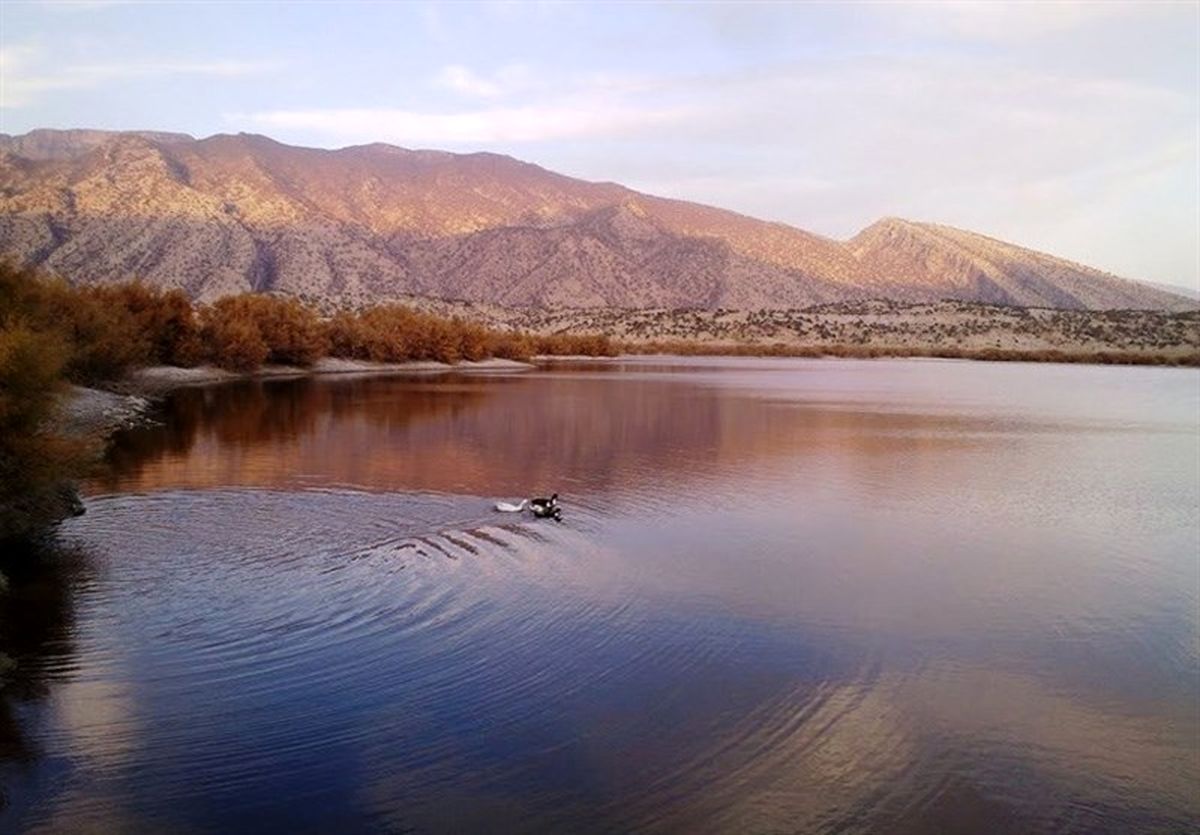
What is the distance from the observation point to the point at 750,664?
9.57m

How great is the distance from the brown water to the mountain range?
74623 mm

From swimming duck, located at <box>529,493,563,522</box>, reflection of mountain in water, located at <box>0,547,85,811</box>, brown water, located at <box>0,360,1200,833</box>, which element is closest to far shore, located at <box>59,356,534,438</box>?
reflection of mountain in water, located at <box>0,547,85,811</box>

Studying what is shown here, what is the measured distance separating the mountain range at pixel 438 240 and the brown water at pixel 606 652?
74.6 metres

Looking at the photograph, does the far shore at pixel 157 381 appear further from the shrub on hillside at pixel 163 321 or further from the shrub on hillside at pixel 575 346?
the shrub on hillside at pixel 575 346

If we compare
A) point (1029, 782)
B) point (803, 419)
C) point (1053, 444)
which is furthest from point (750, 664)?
point (803, 419)

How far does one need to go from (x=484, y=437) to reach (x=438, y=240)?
10814 cm

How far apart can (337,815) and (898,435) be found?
80.0 feet

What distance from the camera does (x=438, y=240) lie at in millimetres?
130875

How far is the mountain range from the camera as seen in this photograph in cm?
9269

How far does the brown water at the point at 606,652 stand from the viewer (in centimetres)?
689

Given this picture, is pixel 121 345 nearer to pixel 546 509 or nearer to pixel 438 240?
pixel 546 509

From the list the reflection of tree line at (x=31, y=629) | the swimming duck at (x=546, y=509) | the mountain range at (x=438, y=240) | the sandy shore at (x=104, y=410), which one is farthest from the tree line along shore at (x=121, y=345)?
the mountain range at (x=438, y=240)

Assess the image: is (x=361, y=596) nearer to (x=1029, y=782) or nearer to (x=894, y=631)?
(x=894, y=631)

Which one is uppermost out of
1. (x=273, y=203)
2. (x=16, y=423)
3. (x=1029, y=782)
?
(x=273, y=203)
